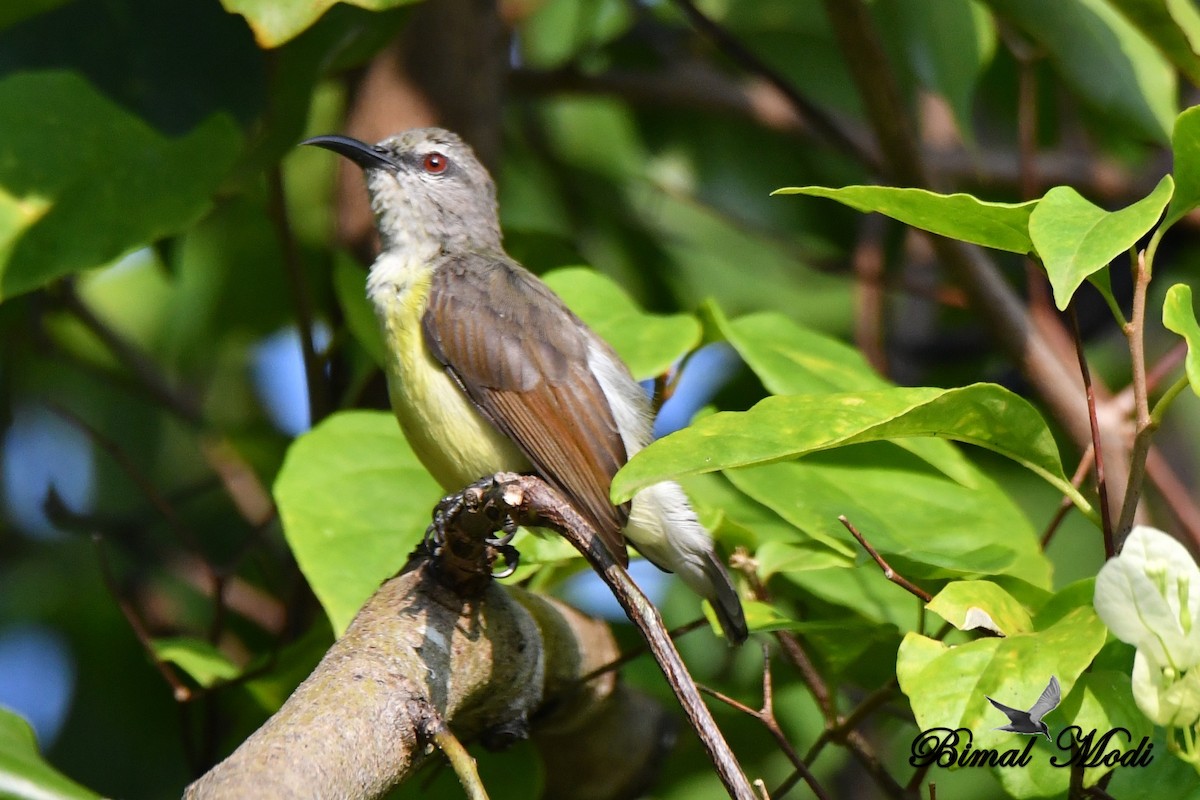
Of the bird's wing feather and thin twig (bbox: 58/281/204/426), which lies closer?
the bird's wing feather

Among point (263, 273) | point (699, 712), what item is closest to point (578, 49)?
point (263, 273)

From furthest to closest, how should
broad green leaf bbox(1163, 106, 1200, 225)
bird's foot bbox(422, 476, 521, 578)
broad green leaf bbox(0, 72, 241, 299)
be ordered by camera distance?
broad green leaf bbox(0, 72, 241, 299), bird's foot bbox(422, 476, 521, 578), broad green leaf bbox(1163, 106, 1200, 225)

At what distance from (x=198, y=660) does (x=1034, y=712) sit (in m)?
1.90

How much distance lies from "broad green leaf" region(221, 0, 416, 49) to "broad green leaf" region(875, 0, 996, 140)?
62.8 inches

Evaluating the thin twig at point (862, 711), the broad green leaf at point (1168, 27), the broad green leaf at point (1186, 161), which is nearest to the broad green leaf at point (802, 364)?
the thin twig at point (862, 711)

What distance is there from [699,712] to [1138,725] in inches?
26.7

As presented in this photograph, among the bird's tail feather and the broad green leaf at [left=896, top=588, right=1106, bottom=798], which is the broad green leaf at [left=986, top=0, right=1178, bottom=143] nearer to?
the bird's tail feather

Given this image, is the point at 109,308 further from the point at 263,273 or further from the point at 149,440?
the point at 263,273

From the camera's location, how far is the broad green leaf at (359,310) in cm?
362

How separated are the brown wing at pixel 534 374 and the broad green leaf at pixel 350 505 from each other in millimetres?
257

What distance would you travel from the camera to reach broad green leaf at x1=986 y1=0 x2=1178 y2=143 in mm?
3303

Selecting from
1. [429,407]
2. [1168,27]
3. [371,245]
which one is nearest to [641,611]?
[429,407]

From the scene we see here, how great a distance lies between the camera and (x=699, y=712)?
192 centimetres

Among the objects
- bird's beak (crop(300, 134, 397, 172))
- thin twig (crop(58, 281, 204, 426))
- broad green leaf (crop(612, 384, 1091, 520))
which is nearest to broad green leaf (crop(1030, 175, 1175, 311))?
broad green leaf (crop(612, 384, 1091, 520))
